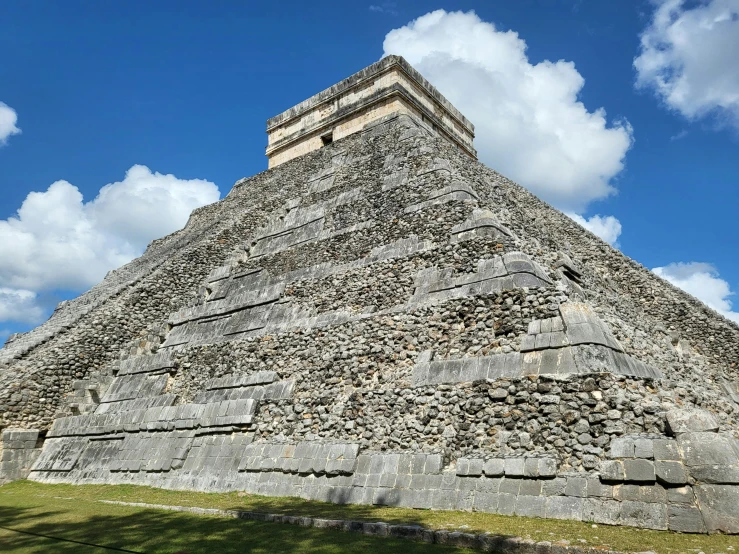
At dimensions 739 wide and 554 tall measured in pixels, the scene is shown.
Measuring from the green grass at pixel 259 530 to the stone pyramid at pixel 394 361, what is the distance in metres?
0.34

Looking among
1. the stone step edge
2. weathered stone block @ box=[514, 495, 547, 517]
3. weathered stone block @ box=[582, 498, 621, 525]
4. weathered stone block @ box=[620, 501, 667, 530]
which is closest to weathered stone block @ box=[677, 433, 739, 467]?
weathered stone block @ box=[620, 501, 667, 530]

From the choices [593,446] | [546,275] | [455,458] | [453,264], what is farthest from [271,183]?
[593,446]

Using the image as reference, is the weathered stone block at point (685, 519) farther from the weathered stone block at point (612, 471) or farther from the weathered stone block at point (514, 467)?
the weathered stone block at point (514, 467)

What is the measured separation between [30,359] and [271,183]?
885cm

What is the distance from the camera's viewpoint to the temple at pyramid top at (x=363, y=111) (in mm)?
16891

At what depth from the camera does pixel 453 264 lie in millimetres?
9477

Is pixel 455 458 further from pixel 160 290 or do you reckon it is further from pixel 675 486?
pixel 160 290

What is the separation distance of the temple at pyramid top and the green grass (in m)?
12.6

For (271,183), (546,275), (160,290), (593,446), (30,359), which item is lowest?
(593,446)

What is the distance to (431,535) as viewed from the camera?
5.44 meters

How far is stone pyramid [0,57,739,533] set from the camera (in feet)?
20.8

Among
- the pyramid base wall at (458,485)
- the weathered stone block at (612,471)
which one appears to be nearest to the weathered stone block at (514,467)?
the pyramid base wall at (458,485)

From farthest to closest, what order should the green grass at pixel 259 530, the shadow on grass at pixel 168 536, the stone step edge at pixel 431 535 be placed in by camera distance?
the shadow on grass at pixel 168 536
the green grass at pixel 259 530
the stone step edge at pixel 431 535

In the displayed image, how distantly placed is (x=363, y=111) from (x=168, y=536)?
1431 cm
